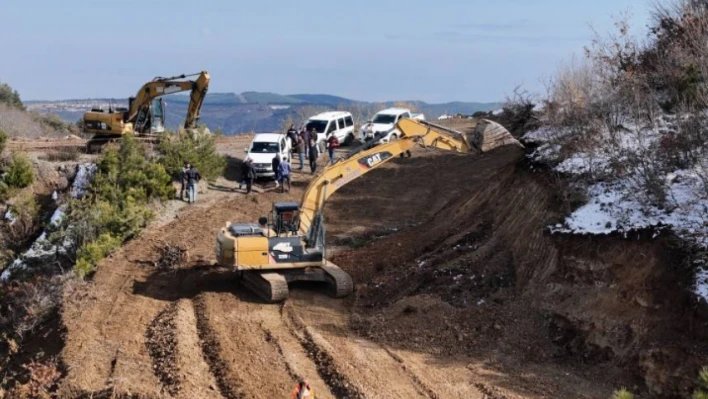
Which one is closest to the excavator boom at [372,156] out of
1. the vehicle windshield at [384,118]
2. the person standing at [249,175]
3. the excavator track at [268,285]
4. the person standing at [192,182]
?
the excavator track at [268,285]

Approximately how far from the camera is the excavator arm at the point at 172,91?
32.1 metres

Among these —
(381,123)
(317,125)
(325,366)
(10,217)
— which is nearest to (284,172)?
(317,125)

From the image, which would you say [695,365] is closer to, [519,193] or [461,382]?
[461,382]

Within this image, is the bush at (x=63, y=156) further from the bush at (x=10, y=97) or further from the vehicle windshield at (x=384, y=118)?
the bush at (x=10, y=97)

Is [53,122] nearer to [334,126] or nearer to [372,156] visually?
[334,126]

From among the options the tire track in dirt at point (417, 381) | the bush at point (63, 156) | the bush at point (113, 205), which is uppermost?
the bush at point (63, 156)

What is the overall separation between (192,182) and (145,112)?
7.37 m

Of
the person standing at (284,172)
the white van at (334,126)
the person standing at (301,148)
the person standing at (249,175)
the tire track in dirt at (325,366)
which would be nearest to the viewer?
the tire track in dirt at (325,366)

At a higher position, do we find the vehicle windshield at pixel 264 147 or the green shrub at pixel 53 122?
the vehicle windshield at pixel 264 147

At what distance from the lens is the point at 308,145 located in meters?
32.0

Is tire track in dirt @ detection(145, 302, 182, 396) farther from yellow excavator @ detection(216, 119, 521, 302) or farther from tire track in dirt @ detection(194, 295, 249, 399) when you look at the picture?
yellow excavator @ detection(216, 119, 521, 302)

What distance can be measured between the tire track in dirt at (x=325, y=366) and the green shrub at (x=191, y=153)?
13.0 meters

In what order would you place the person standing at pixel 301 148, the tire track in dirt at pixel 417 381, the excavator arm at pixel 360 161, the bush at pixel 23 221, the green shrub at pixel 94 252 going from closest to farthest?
the tire track in dirt at pixel 417 381 → the excavator arm at pixel 360 161 → the green shrub at pixel 94 252 → the bush at pixel 23 221 → the person standing at pixel 301 148

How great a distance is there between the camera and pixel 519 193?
1961 centimetres
